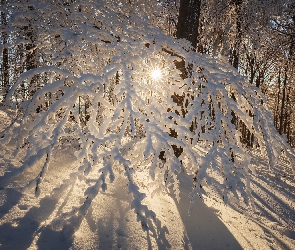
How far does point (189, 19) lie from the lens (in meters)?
4.71

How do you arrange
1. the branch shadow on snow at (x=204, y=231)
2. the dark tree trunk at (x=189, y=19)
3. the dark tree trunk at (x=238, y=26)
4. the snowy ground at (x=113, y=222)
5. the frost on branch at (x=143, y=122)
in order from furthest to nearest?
the dark tree trunk at (x=238, y=26) < the dark tree trunk at (x=189, y=19) < the branch shadow on snow at (x=204, y=231) < the snowy ground at (x=113, y=222) < the frost on branch at (x=143, y=122)

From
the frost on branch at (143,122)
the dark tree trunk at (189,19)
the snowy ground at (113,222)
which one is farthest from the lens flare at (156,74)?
the dark tree trunk at (189,19)

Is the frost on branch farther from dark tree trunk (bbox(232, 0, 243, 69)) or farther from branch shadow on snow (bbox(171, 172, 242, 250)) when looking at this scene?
dark tree trunk (bbox(232, 0, 243, 69))

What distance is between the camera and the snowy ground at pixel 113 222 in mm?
2366

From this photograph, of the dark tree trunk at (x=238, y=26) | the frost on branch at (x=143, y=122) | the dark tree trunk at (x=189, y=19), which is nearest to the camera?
the frost on branch at (x=143, y=122)

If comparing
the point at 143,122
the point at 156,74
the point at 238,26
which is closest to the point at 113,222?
the point at 143,122

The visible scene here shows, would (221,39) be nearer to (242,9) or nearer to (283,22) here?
(242,9)

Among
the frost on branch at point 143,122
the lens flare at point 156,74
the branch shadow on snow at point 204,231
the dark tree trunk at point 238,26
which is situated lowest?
the branch shadow on snow at point 204,231

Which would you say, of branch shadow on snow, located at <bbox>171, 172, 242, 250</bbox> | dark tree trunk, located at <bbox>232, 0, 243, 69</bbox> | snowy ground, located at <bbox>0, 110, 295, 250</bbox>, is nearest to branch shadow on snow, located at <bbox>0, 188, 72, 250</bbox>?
snowy ground, located at <bbox>0, 110, 295, 250</bbox>

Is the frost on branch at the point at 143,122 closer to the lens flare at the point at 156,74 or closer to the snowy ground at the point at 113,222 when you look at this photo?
the lens flare at the point at 156,74

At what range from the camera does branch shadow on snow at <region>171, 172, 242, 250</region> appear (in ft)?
10.2

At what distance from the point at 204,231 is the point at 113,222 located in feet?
4.73

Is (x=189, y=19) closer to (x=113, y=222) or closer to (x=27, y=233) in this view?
(x=113, y=222)

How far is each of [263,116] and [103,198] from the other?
94.7 inches
